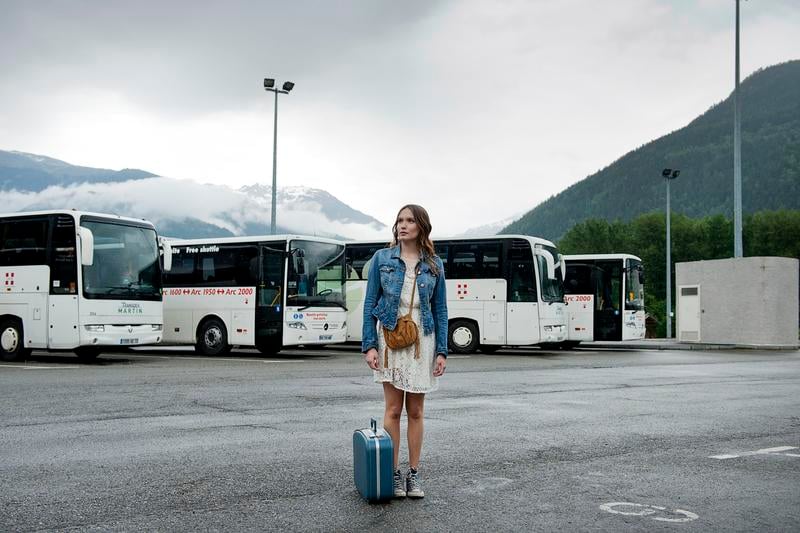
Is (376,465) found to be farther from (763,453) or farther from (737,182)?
(737,182)

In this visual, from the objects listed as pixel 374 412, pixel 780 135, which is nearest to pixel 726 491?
pixel 374 412

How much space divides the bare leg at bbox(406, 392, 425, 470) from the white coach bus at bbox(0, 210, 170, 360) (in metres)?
13.5

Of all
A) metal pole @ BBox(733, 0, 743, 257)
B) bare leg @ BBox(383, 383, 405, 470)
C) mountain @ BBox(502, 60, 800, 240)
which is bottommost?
bare leg @ BBox(383, 383, 405, 470)

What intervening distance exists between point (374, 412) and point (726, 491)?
16.0 ft

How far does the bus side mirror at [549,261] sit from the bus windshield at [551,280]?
0.04 metres

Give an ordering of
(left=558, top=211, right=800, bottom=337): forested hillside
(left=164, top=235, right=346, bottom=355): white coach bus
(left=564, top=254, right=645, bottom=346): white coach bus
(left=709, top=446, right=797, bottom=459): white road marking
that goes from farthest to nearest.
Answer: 1. (left=558, top=211, right=800, bottom=337): forested hillside
2. (left=564, top=254, right=645, bottom=346): white coach bus
3. (left=164, top=235, right=346, bottom=355): white coach bus
4. (left=709, top=446, right=797, bottom=459): white road marking

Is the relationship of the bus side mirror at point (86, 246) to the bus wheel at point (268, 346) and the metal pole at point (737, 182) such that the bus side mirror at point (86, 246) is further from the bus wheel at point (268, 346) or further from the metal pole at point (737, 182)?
the metal pole at point (737, 182)

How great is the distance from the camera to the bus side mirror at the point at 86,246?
1781cm

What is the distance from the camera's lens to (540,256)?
977 inches

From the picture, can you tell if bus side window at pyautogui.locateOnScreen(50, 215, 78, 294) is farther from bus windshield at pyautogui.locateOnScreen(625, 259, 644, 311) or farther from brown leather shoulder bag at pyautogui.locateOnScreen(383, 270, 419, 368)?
bus windshield at pyautogui.locateOnScreen(625, 259, 644, 311)

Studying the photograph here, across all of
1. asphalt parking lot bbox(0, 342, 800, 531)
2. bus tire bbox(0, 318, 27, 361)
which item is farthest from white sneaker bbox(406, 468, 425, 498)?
bus tire bbox(0, 318, 27, 361)

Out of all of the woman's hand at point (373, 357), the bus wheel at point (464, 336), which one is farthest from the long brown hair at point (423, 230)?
the bus wheel at point (464, 336)

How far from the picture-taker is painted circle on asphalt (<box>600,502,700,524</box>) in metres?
5.28

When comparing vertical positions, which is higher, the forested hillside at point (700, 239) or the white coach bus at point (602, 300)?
the forested hillside at point (700, 239)
